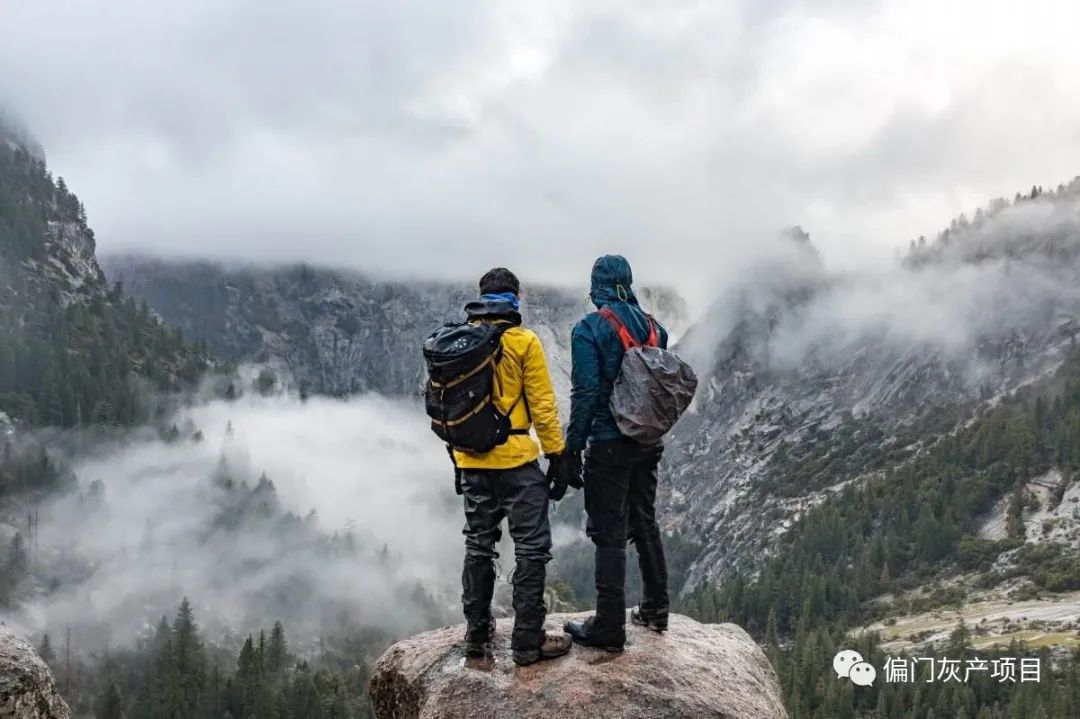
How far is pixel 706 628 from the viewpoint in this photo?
15.2m

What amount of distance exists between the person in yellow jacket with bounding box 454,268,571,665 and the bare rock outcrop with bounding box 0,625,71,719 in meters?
6.41

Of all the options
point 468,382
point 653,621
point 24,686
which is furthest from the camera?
point 653,621

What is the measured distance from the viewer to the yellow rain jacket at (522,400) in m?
11.8

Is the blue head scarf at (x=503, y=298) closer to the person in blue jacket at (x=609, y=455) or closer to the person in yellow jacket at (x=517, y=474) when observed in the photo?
the person in yellow jacket at (x=517, y=474)

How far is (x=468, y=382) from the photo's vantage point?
11594 mm

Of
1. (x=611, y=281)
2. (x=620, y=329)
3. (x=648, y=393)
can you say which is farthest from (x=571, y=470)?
(x=611, y=281)

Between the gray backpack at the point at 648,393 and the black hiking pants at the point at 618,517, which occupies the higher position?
the gray backpack at the point at 648,393

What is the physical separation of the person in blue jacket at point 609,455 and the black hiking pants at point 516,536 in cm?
75

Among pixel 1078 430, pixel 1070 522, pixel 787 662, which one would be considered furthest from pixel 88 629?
pixel 1078 430

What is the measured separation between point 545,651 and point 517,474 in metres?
2.73

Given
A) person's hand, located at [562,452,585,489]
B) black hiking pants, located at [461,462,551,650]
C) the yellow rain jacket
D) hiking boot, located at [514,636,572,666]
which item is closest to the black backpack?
the yellow rain jacket

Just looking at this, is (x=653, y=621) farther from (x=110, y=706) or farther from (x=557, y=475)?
(x=110, y=706)

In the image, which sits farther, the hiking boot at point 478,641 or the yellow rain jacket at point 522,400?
the hiking boot at point 478,641

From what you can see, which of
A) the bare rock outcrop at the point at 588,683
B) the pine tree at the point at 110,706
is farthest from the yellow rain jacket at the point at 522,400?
the pine tree at the point at 110,706
